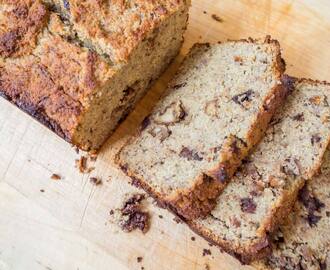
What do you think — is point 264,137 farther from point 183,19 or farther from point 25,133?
point 25,133

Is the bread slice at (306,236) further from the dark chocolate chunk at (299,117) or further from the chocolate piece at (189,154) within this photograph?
the chocolate piece at (189,154)

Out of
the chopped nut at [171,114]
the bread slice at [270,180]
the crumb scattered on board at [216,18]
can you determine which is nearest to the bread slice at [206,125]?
the chopped nut at [171,114]

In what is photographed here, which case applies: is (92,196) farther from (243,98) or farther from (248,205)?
(243,98)

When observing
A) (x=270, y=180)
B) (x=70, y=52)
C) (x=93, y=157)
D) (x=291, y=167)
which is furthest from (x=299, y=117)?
(x=70, y=52)

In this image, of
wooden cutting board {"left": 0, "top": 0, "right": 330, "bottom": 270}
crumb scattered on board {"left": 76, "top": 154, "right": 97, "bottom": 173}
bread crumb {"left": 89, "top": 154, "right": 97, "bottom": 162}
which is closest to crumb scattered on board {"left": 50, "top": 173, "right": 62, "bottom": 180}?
wooden cutting board {"left": 0, "top": 0, "right": 330, "bottom": 270}

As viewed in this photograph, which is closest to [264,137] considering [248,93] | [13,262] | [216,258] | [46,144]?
[248,93]

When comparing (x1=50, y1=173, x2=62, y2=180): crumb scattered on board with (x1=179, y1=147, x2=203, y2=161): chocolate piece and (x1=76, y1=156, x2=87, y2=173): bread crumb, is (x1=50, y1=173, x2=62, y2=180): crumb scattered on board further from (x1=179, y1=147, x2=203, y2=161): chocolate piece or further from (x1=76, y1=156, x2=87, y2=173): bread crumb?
(x1=179, y1=147, x2=203, y2=161): chocolate piece
